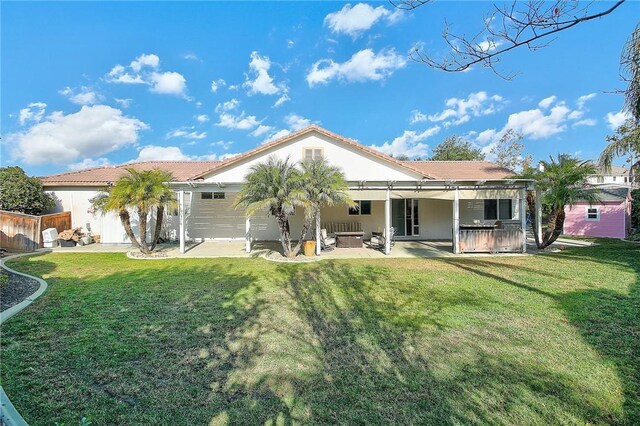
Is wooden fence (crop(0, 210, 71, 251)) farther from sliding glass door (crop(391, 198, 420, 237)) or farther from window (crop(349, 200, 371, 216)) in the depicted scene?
sliding glass door (crop(391, 198, 420, 237))

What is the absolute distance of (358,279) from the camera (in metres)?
8.91

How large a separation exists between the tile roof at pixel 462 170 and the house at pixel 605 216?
276 inches

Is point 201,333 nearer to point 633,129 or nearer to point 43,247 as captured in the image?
point 43,247

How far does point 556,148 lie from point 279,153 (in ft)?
44.5

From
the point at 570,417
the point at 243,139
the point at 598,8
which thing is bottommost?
the point at 570,417

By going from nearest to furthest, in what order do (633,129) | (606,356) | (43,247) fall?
1. (606,356)
2. (633,129)
3. (43,247)

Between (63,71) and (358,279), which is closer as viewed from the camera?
(358,279)

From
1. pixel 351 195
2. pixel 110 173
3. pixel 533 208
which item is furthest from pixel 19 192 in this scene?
pixel 533 208

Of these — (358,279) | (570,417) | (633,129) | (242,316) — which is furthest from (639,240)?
(242,316)

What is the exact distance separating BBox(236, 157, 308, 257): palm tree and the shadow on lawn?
6483 millimetres

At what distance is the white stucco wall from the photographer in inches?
640

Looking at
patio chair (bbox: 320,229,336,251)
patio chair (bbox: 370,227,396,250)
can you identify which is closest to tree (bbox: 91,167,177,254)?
patio chair (bbox: 320,229,336,251)

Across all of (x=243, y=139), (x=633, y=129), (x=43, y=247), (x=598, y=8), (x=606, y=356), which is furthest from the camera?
(x=243, y=139)

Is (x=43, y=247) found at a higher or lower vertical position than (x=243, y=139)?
lower
